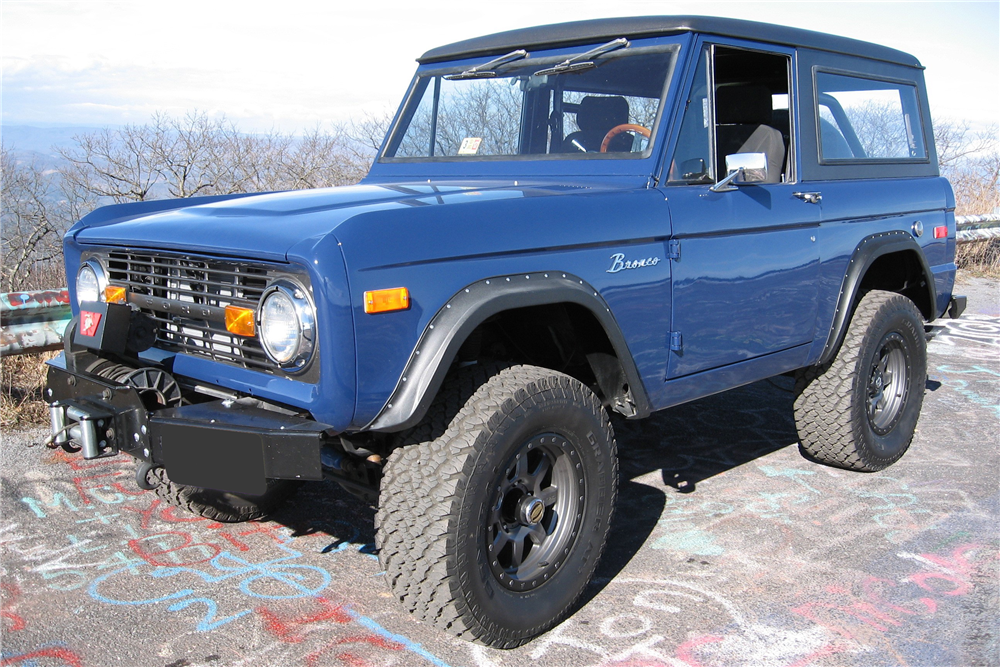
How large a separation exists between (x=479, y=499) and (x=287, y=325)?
72cm

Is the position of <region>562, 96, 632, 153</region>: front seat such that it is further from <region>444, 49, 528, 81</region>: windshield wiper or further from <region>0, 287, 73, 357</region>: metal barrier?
<region>0, 287, 73, 357</region>: metal barrier

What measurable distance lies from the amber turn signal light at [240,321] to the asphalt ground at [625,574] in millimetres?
959

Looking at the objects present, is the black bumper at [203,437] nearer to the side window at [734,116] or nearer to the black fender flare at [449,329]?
the black fender flare at [449,329]

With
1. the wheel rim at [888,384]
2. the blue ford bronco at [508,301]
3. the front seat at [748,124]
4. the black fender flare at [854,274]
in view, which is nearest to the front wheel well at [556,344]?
the blue ford bronco at [508,301]

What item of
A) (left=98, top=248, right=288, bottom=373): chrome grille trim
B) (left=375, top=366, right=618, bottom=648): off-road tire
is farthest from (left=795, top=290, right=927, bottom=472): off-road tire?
(left=98, top=248, right=288, bottom=373): chrome grille trim

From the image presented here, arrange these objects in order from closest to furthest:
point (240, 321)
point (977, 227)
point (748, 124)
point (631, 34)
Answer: point (240, 321), point (631, 34), point (748, 124), point (977, 227)

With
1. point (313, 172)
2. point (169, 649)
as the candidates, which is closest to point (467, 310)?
point (169, 649)

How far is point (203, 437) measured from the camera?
237 centimetres

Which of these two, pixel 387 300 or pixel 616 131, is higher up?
pixel 616 131

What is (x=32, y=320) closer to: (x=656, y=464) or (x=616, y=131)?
(x=616, y=131)

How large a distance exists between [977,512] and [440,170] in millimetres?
2698

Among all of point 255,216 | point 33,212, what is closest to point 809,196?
point 255,216

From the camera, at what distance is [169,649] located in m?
2.57

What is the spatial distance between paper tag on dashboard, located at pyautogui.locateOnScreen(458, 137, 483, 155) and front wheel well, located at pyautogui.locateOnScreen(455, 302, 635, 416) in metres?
1.08
